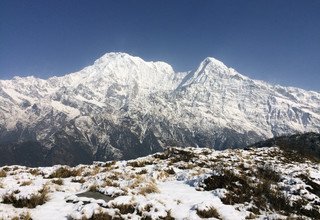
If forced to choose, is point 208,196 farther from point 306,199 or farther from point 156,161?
point 156,161

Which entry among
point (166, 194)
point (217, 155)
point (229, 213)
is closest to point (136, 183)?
point (166, 194)

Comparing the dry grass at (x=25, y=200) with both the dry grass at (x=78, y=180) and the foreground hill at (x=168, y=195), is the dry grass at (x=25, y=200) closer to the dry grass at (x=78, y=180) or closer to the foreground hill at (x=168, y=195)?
the foreground hill at (x=168, y=195)

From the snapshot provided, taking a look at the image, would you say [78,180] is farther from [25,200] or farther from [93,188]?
[25,200]

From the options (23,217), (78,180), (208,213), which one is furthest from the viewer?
(78,180)

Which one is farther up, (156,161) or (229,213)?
(156,161)

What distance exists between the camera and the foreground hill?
13.6 m

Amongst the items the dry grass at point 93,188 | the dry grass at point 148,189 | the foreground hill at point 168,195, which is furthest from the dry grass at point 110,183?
the dry grass at point 148,189

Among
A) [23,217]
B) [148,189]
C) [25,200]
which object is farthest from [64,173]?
[23,217]

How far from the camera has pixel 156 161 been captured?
1185 inches

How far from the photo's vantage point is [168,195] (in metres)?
17.4

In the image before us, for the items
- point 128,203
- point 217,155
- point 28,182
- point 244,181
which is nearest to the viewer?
point 128,203

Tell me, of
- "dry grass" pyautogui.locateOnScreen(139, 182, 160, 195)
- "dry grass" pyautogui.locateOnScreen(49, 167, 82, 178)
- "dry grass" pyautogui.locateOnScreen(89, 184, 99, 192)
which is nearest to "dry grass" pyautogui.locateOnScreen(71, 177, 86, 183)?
"dry grass" pyautogui.locateOnScreen(49, 167, 82, 178)

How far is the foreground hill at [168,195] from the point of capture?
536 inches

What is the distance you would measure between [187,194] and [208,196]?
1.00 meters
